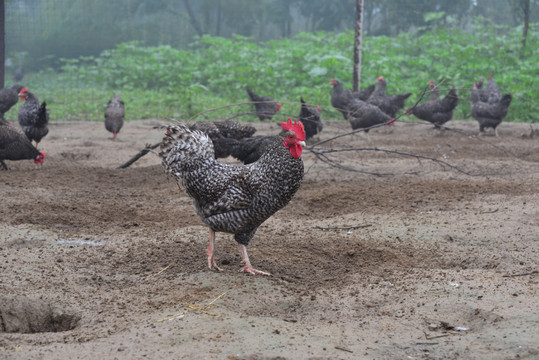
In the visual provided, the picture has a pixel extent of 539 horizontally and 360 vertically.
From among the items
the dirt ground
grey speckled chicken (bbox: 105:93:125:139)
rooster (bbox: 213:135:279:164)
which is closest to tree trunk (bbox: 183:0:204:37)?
grey speckled chicken (bbox: 105:93:125:139)

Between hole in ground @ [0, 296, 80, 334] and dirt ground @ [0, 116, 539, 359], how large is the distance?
0.03ft

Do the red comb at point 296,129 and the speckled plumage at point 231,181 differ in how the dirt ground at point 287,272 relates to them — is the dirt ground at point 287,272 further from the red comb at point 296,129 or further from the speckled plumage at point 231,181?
the red comb at point 296,129

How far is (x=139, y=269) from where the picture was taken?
4.95m

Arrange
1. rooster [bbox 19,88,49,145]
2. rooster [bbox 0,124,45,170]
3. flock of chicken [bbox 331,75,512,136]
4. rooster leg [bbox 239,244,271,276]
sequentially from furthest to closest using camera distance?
flock of chicken [bbox 331,75,512,136], rooster [bbox 19,88,49,145], rooster [bbox 0,124,45,170], rooster leg [bbox 239,244,271,276]

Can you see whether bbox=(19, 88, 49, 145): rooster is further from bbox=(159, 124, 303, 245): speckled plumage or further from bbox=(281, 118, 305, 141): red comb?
bbox=(281, 118, 305, 141): red comb

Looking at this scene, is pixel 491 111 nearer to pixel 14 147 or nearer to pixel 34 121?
pixel 34 121

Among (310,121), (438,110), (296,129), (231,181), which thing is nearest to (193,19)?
(438,110)

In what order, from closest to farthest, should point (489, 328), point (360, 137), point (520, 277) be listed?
point (489, 328)
point (520, 277)
point (360, 137)

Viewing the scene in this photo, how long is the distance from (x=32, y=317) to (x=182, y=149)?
5.86 feet

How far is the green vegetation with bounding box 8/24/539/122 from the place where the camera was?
16.0 m

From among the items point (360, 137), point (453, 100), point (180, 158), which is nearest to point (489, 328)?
point (180, 158)

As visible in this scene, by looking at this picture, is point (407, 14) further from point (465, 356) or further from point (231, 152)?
point (465, 356)

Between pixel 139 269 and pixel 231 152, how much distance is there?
340 centimetres

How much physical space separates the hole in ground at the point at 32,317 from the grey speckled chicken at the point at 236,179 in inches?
49.5
